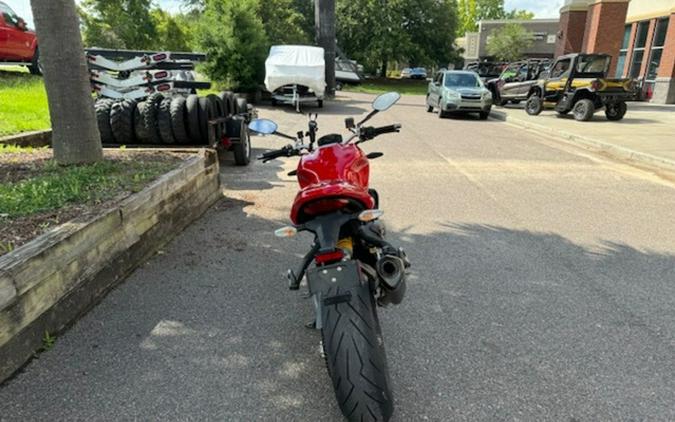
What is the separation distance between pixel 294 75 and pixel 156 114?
11.2m

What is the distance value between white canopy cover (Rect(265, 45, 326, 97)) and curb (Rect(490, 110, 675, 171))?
292 inches

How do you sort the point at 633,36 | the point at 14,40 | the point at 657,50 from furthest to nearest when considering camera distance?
the point at 633,36 < the point at 657,50 < the point at 14,40

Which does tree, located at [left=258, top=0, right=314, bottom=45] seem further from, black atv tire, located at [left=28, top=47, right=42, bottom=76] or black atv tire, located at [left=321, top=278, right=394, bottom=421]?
black atv tire, located at [left=321, top=278, right=394, bottom=421]

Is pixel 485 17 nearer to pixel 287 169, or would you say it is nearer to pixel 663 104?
pixel 663 104

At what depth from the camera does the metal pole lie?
24.2 meters

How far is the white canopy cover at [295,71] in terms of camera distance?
1797 centimetres

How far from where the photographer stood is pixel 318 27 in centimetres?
2445

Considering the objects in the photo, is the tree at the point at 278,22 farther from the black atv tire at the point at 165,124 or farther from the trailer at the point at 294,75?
the black atv tire at the point at 165,124

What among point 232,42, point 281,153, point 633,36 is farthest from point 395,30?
point 281,153

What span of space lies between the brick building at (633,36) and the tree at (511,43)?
22.4m

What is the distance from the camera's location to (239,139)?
8.61 meters

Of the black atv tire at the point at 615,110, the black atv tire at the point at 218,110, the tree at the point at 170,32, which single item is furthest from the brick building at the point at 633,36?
the tree at the point at 170,32

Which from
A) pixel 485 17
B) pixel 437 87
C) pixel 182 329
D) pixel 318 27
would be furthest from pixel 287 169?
pixel 485 17

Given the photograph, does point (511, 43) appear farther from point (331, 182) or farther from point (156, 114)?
point (331, 182)
